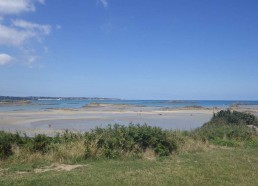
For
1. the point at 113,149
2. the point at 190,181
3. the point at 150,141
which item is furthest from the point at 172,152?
the point at 190,181

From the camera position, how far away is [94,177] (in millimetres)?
9516

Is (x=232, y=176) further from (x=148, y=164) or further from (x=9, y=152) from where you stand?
(x=9, y=152)

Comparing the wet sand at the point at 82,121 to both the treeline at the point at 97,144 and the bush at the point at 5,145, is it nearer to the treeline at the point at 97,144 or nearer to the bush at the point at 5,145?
the treeline at the point at 97,144

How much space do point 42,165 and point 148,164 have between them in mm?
3283

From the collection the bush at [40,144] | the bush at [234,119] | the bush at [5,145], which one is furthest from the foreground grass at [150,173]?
the bush at [234,119]

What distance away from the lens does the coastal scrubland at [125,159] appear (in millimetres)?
9352

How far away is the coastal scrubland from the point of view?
9.35 m

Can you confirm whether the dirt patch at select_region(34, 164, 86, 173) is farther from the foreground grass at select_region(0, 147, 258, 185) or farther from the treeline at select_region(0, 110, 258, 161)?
the treeline at select_region(0, 110, 258, 161)

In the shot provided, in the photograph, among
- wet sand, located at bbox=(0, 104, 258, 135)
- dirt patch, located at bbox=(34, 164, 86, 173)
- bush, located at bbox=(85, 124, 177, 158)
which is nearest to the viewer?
dirt patch, located at bbox=(34, 164, 86, 173)

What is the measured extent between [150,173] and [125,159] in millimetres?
2659

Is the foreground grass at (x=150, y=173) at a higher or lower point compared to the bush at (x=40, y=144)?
lower

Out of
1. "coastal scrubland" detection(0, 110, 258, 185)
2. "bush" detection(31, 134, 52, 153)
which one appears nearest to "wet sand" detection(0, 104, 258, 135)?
"coastal scrubland" detection(0, 110, 258, 185)

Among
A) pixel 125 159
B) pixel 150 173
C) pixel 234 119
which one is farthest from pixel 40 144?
pixel 234 119

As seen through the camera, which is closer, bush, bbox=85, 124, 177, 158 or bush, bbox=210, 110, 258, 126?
bush, bbox=85, 124, 177, 158
